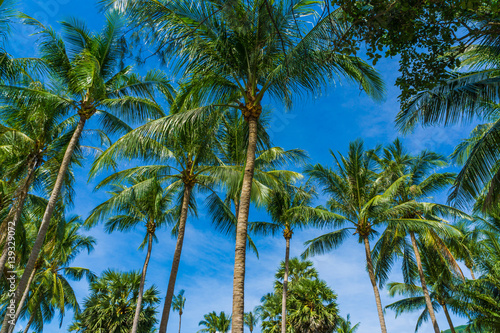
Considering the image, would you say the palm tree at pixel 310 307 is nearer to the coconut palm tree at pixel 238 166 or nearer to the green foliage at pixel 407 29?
the coconut palm tree at pixel 238 166

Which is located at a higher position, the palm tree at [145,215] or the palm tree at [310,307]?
the palm tree at [145,215]

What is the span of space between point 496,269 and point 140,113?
1494 centimetres

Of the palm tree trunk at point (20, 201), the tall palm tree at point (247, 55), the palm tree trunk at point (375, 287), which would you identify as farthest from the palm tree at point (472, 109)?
the palm tree trunk at point (20, 201)

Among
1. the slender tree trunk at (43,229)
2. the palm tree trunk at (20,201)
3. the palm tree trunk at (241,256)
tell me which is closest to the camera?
the palm tree trunk at (241,256)

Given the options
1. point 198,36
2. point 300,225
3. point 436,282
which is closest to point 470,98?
point 198,36

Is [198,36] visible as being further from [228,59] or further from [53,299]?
[53,299]

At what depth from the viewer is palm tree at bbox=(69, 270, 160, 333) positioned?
63.3 feet

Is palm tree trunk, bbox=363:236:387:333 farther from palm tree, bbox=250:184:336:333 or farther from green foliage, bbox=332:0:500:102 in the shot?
green foliage, bbox=332:0:500:102

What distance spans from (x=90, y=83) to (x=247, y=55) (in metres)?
5.15

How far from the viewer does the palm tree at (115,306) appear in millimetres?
19281

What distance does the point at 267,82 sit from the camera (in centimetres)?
774

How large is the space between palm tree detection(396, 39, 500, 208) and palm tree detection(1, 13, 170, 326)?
8231mm

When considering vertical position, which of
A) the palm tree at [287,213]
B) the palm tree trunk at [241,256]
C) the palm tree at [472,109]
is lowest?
the palm tree trunk at [241,256]

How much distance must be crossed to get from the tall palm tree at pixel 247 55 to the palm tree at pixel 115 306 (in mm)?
17012
